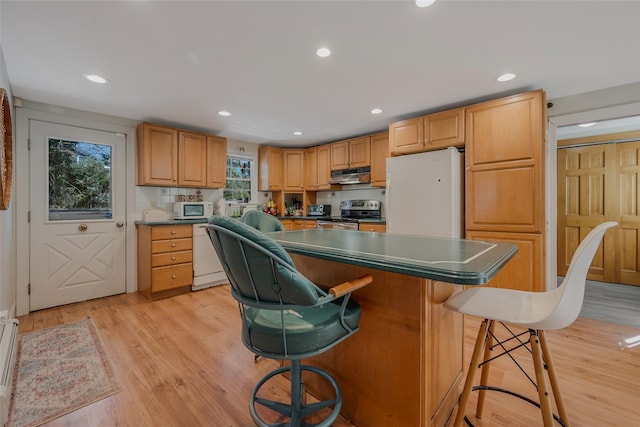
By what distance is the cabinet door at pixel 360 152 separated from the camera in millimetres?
4242

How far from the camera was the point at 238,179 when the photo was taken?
4852mm

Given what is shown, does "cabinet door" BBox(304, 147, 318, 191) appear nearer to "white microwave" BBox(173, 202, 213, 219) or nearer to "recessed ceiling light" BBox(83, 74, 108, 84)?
"white microwave" BBox(173, 202, 213, 219)

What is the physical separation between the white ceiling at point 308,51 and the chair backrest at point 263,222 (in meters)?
1.25

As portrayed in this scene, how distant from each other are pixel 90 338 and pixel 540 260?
4098mm

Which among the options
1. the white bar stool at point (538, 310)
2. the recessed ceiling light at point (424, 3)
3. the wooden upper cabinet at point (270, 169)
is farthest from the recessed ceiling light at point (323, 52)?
the wooden upper cabinet at point (270, 169)

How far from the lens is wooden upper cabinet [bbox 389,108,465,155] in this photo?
301 centimetres

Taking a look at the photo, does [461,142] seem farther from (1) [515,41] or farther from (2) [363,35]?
(2) [363,35]

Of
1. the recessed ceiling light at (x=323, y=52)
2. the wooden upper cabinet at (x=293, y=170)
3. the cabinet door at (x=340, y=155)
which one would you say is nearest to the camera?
the recessed ceiling light at (x=323, y=52)

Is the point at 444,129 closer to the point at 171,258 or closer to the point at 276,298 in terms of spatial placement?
the point at 276,298

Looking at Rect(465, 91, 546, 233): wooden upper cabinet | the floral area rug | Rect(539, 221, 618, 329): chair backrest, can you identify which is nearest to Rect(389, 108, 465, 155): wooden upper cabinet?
Rect(465, 91, 546, 233): wooden upper cabinet

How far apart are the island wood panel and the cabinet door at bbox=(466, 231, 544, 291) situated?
162 cm

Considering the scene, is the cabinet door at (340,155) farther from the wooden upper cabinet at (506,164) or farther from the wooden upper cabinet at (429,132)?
the wooden upper cabinet at (506,164)

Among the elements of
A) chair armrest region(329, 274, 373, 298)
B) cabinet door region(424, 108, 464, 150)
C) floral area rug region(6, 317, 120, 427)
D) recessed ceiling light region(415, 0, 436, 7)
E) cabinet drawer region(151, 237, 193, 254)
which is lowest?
floral area rug region(6, 317, 120, 427)

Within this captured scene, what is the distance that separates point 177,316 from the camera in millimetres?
2854
